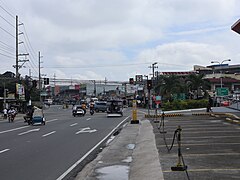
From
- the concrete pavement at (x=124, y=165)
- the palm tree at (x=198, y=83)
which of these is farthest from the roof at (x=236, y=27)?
the palm tree at (x=198, y=83)

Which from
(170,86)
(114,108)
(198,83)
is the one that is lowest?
(114,108)

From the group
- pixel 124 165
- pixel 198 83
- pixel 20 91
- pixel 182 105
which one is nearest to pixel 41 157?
pixel 124 165

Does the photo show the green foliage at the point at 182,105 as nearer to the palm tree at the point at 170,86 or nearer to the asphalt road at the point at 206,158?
the palm tree at the point at 170,86

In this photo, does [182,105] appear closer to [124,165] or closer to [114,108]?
[114,108]

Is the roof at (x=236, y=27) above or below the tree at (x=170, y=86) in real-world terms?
above

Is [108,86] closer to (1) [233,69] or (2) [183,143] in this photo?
(1) [233,69]

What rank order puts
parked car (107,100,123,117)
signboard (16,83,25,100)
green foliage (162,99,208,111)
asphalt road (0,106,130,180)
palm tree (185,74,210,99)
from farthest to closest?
1. signboard (16,83,25,100)
2. palm tree (185,74,210,99)
3. green foliage (162,99,208,111)
4. parked car (107,100,123,117)
5. asphalt road (0,106,130,180)

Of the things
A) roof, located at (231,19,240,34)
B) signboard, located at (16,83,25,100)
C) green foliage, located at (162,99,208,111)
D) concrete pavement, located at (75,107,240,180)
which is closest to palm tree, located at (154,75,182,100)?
green foliage, located at (162,99,208,111)

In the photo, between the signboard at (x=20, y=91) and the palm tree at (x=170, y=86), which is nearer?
the palm tree at (x=170, y=86)

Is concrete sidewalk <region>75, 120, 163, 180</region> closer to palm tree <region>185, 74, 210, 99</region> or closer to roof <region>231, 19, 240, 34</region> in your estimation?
roof <region>231, 19, 240, 34</region>

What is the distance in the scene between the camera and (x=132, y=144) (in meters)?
19.1

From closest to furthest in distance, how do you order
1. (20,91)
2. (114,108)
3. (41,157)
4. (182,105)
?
(41,157) < (114,108) < (182,105) < (20,91)

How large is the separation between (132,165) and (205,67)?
404 feet

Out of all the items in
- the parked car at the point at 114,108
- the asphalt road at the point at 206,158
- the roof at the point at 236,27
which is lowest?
the asphalt road at the point at 206,158
